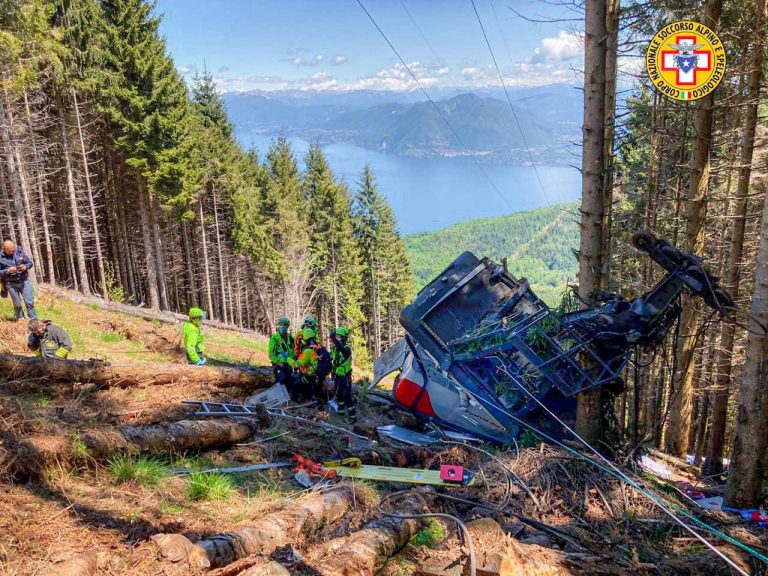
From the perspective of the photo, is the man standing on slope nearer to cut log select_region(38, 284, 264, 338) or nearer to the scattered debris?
the scattered debris

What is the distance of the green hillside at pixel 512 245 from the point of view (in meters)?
150

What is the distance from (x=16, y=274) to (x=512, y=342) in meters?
10.9

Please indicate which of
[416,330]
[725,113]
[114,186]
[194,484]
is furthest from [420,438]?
[114,186]

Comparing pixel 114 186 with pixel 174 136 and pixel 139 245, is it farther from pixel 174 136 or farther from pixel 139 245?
pixel 174 136

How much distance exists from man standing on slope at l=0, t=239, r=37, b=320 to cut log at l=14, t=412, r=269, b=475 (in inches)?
292

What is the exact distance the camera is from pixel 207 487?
199 inches

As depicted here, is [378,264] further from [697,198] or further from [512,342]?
[512,342]

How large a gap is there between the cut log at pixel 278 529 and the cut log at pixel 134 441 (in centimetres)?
190

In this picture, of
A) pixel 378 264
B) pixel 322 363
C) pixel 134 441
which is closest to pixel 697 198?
pixel 322 363

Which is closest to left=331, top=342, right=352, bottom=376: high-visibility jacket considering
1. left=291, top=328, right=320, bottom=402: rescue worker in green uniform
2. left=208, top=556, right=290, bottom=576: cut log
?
left=291, top=328, right=320, bottom=402: rescue worker in green uniform

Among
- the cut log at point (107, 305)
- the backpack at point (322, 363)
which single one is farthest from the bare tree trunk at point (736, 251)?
the cut log at point (107, 305)

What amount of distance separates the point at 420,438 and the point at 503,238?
16490 cm

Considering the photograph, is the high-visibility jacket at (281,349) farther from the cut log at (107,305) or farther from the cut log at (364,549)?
the cut log at (107,305)

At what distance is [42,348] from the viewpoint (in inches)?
340
